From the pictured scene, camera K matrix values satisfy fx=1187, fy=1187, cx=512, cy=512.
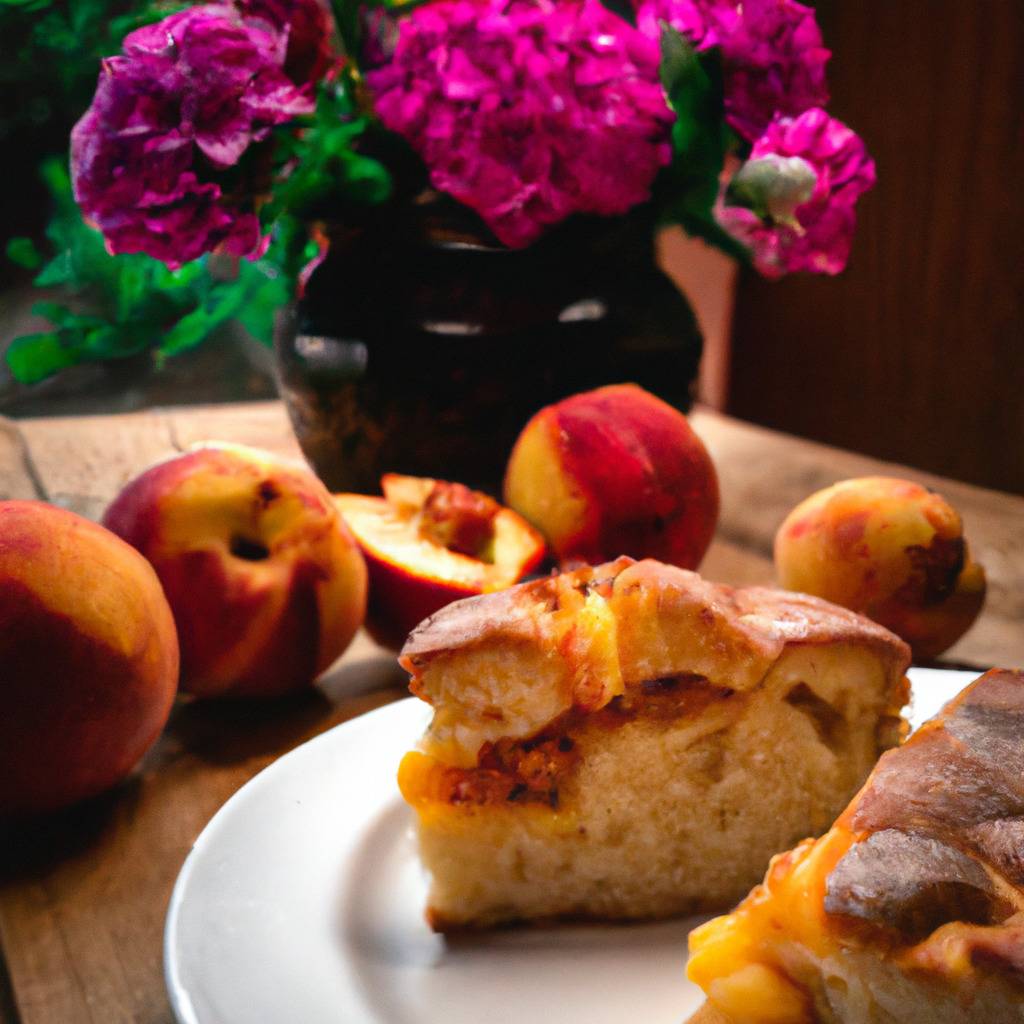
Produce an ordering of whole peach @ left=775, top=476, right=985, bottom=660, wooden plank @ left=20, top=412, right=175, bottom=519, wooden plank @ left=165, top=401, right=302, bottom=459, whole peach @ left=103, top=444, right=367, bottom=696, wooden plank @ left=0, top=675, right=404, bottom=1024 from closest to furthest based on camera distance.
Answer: wooden plank @ left=0, top=675, right=404, bottom=1024 < whole peach @ left=103, top=444, right=367, bottom=696 < whole peach @ left=775, top=476, right=985, bottom=660 < wooden plank @ left=20, top=412, right=175, bottom=519 < wooden plank @ left=165, top=401, right=302, bottom=459

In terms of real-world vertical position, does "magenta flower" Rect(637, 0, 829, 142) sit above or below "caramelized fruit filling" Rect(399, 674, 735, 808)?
above

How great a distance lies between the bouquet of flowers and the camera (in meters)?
1.15

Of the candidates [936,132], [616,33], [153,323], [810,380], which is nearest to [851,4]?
[936,132]

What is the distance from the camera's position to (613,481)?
1178 millimetres

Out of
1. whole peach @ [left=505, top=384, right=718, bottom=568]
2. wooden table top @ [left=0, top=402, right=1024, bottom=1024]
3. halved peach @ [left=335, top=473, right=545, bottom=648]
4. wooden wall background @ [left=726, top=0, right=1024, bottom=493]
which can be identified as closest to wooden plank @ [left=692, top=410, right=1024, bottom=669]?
wooden table top @ [left=0, top=402, right=1024, bottom=1024]

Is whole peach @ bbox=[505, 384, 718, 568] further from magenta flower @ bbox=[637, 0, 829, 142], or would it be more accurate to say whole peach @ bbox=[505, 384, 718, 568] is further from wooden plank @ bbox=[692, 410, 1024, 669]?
magenta flower @ bbox=[637, 0, 829, 142]

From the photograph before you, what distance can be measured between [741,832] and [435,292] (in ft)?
2.33

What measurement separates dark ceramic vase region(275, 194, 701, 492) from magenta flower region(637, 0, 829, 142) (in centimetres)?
16

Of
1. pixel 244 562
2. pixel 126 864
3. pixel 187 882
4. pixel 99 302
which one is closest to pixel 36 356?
pixel 99 302

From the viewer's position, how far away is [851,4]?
246 cm

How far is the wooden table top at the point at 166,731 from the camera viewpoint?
71 cm

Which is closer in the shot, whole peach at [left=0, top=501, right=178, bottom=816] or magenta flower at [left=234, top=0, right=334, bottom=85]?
whole peach at [left=0, top=501, right=178, bottom=816]

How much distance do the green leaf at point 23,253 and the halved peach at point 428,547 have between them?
1.48ft

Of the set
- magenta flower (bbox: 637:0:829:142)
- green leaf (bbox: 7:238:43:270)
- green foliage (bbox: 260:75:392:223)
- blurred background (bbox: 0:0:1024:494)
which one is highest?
magenta flower (bbox: 637:0:829:142)
